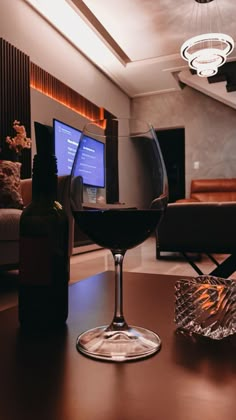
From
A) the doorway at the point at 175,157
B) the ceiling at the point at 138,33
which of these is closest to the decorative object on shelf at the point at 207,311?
the ceiling at the point at 138,33

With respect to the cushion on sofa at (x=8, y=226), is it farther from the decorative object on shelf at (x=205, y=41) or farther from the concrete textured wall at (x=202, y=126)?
the concrete textured wall at (x=202, y=126)

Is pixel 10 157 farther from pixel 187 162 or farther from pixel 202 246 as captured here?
pixel 187 162

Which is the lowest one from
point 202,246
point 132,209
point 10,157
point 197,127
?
point 202,246

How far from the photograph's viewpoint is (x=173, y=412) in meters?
0.21

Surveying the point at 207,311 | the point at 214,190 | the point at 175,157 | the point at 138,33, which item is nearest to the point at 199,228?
the point at 207,311

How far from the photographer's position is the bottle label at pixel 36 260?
0.39 metres

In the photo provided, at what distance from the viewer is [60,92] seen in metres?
4.20

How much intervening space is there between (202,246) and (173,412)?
8.39 feet

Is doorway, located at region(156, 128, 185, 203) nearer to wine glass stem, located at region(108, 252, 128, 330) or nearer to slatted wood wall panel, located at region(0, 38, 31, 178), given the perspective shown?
slatted wood wall panel, located at region(0, 38, 31, 178)

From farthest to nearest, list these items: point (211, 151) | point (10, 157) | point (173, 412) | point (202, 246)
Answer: point (211, 151) → point (10, 157) → point (202, 246) → point (173, 412)

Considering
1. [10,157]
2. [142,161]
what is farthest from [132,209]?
[10,157]

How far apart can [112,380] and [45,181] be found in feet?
0.78

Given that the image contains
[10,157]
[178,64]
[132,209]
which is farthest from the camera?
[178,64]

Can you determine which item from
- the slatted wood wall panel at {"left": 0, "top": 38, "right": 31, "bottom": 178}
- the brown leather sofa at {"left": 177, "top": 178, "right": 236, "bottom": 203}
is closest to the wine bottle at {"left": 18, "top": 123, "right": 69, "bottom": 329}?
the slatted wood wall panel at {"left": 0, "top": 38, "right": 31, "bottom": 178}
